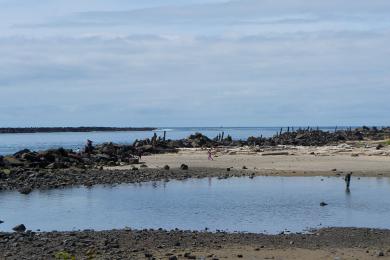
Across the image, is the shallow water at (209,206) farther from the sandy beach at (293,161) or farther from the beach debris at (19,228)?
the sandy beach at (293,161)

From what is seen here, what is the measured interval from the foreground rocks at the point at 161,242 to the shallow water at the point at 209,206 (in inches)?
64.6

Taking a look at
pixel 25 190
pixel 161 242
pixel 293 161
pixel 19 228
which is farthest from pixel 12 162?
pixel 161 242

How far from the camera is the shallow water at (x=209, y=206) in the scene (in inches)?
748

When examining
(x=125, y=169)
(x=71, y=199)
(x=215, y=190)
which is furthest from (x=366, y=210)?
(x=125, y=169)

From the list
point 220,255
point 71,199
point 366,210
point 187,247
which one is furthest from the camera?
point 71,199

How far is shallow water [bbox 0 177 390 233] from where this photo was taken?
19.0 metres

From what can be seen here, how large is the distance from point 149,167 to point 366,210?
20.4 metres

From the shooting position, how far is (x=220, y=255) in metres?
13.7

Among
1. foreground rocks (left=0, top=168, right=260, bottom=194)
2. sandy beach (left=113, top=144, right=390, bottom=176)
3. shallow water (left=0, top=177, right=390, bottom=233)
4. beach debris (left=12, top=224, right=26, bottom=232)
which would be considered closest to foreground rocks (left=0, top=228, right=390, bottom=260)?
beach debris (left=12, top=224, right=26, bottom=232)

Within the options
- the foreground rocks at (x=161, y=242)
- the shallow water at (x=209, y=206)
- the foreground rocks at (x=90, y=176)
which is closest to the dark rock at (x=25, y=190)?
the foreground rocks at (x=90, y=176)

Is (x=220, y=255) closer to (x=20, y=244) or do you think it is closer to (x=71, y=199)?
(x=20, y=244)

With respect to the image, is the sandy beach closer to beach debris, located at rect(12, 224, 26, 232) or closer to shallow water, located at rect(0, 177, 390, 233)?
shallow water, located at rect(0, 177, 390, 233)

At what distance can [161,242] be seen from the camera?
15.2 m

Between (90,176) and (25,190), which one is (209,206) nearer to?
(25,190)
